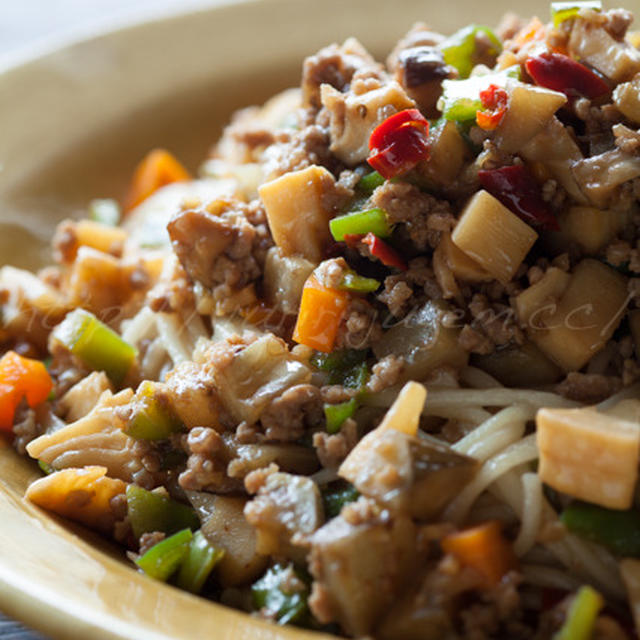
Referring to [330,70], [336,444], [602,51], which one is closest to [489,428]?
[336,444]

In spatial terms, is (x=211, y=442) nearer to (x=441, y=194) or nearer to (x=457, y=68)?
(x=441, y=194)

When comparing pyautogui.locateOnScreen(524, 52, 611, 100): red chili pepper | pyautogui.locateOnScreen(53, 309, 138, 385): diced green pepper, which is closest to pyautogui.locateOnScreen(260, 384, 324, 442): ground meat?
pyautogui.locateOnScreen(53, 309, 138, 385): diced green pepper

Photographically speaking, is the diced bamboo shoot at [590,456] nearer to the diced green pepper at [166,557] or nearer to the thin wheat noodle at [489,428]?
the thin wheat noodle at [489,428]

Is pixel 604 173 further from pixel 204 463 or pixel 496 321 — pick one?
pixel 204 463

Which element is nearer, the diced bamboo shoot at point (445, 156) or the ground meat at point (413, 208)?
the ground meat at point (413, 208)

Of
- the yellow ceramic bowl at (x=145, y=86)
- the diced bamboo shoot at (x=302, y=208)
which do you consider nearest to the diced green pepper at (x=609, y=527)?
the diced bamboo shoot at (x=302, y=208)

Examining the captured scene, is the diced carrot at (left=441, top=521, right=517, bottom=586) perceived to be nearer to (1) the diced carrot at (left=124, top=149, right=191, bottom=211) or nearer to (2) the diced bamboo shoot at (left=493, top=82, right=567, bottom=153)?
(2) the diced bamboo shoot at (left=493, top=82, right=567, bottom=153)

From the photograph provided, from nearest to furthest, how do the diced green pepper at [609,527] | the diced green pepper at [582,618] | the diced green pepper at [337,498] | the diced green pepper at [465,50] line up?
1. the diced green pepper at [582,618]
2. the diced green pepper at [609,527]
3. the diced green pepper at [337,498]
4. the diced green pepper at [465,50]
